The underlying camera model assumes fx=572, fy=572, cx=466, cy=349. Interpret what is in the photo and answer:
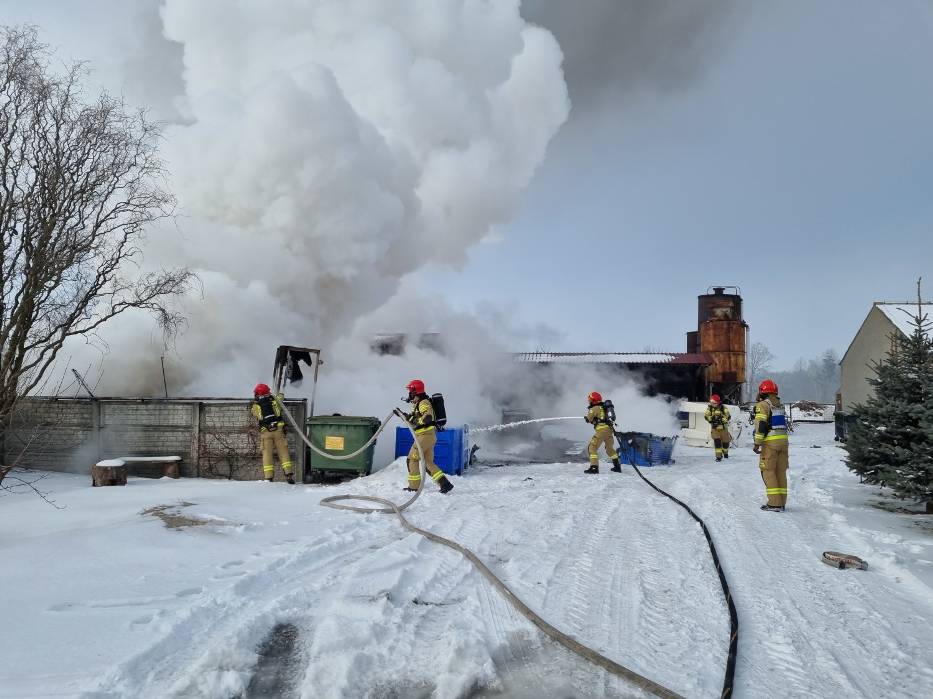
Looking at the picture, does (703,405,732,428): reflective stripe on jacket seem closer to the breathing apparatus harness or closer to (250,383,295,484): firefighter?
(250,383,295,484): firefighter

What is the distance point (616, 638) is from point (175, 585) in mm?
2709

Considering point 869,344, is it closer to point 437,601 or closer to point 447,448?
point 447,448

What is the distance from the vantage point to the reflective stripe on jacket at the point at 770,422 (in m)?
6.87

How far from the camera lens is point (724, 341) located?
86.6ft

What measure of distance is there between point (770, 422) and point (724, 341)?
2121 centimetres

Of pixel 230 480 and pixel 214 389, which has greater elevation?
pixel 214 389

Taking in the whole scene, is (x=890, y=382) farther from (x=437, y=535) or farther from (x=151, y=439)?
(x=151, y=439)

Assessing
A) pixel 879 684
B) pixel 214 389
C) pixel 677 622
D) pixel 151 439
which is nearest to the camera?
pixel 879 684

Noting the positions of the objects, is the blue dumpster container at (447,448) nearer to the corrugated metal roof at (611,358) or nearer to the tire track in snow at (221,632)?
the tire track in snow at (221,632)

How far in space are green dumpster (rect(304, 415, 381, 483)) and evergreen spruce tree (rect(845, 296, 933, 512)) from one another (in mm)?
6794

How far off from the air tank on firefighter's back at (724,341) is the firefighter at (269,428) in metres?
21.2

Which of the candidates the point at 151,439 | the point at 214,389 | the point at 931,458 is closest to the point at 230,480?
the point at 151,439

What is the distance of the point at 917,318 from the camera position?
25.5 ft

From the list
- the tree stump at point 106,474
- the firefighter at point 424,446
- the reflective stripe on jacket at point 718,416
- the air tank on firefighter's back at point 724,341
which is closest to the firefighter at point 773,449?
the firefighter at point 424,446
